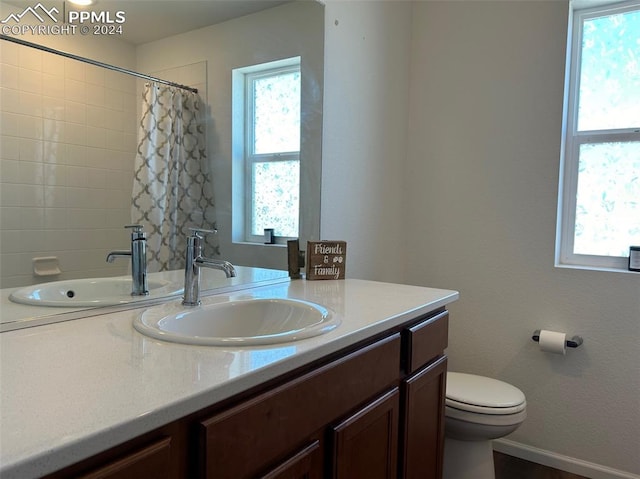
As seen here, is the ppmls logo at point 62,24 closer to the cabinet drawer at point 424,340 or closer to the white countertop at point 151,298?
the white countertop at point 151,298

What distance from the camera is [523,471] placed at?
2.15m

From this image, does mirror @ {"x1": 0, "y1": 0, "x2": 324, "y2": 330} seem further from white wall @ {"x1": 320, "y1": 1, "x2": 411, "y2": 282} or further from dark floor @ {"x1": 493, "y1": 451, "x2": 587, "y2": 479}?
dark floor @ {"x1": 493, "y1": 451, "x2": 587, "y2": 479}

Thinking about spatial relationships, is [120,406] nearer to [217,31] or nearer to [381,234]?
[217,31]

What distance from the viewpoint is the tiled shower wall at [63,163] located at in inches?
40.2

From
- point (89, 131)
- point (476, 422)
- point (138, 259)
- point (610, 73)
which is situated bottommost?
point (476, 422)

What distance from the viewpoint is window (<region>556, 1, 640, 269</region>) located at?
207cm

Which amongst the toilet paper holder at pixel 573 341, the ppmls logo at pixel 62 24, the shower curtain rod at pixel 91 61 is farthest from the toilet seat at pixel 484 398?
the ppmls logo at pixel 62 24

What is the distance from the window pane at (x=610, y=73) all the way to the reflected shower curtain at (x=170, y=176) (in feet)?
5.81

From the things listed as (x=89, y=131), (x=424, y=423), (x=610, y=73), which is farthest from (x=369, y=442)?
(x=610, y=73)

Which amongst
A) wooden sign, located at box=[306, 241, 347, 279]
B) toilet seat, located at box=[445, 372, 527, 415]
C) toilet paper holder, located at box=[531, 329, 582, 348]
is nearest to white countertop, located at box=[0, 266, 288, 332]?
wooden sign, located at box=[306, 241, 347, 279]

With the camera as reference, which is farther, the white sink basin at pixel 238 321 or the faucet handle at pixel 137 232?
the faucet handle at pixel 137 232

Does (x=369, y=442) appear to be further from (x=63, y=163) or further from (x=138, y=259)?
(x=63, y=163)

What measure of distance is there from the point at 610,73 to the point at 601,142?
1.02 ft

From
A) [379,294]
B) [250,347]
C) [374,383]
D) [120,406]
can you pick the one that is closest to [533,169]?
[379,294]
